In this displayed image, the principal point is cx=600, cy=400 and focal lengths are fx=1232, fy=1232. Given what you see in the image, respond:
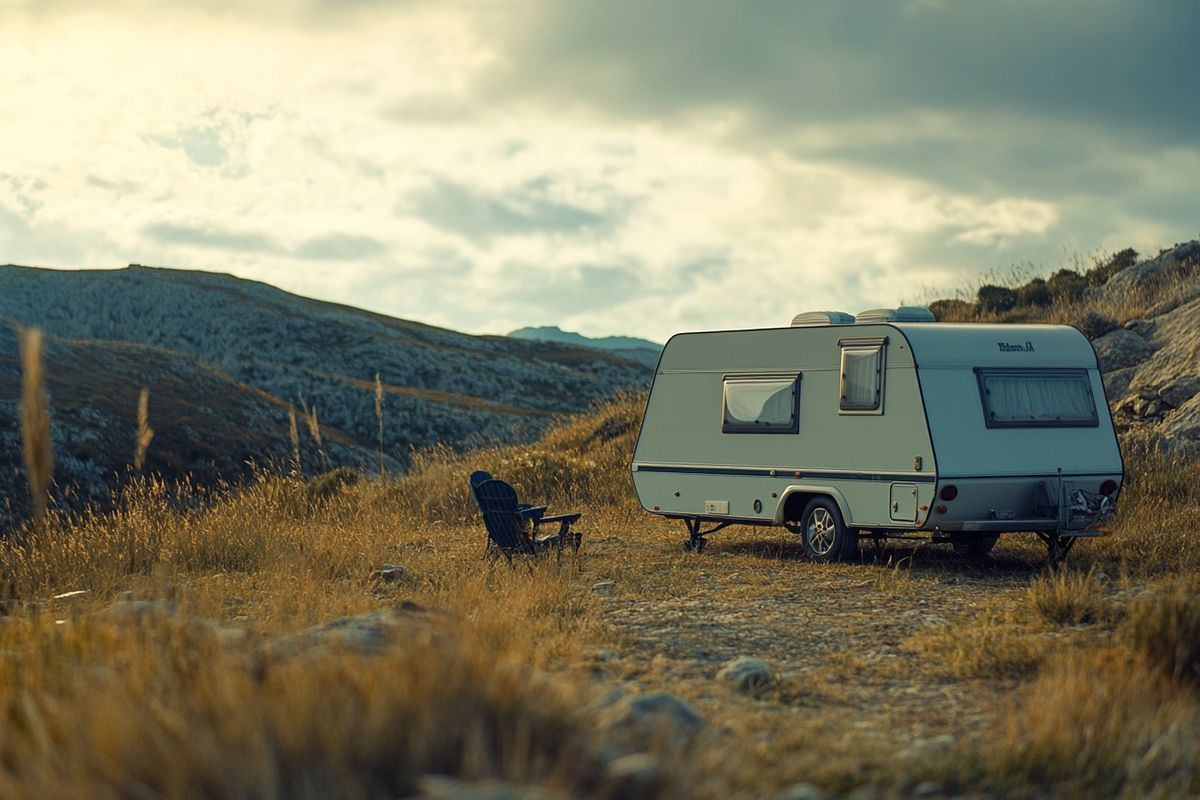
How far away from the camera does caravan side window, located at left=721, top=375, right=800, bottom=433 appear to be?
1397 centimetres

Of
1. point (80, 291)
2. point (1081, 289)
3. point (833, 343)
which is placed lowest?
point (833, 343)

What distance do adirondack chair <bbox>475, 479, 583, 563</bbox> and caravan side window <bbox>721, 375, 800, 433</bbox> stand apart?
246 cm

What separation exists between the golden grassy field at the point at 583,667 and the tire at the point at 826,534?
25 cm

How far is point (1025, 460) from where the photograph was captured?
41.9ft

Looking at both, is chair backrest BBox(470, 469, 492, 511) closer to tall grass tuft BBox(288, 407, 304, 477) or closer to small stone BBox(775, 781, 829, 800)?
tall grass tuft BBox(288, 407, 304, 477)

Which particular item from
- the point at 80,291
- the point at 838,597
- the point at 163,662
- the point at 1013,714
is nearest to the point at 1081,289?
the point at 838,597

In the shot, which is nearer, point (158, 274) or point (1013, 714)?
point (1013, 714)

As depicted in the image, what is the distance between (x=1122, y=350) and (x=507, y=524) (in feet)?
45.5

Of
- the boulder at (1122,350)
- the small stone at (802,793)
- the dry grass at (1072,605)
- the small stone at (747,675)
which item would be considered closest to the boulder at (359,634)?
the small stone at (802,793)

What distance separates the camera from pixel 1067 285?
29.0 meters

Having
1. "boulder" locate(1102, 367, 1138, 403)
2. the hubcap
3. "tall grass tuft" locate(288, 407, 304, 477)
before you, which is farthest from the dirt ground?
"boulder" locate(1102, 367, 1138, 403)

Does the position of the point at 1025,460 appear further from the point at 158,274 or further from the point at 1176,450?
the point at 158,274

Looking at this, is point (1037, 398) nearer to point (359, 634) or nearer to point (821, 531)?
point (821, 531)

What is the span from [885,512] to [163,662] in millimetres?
8811
